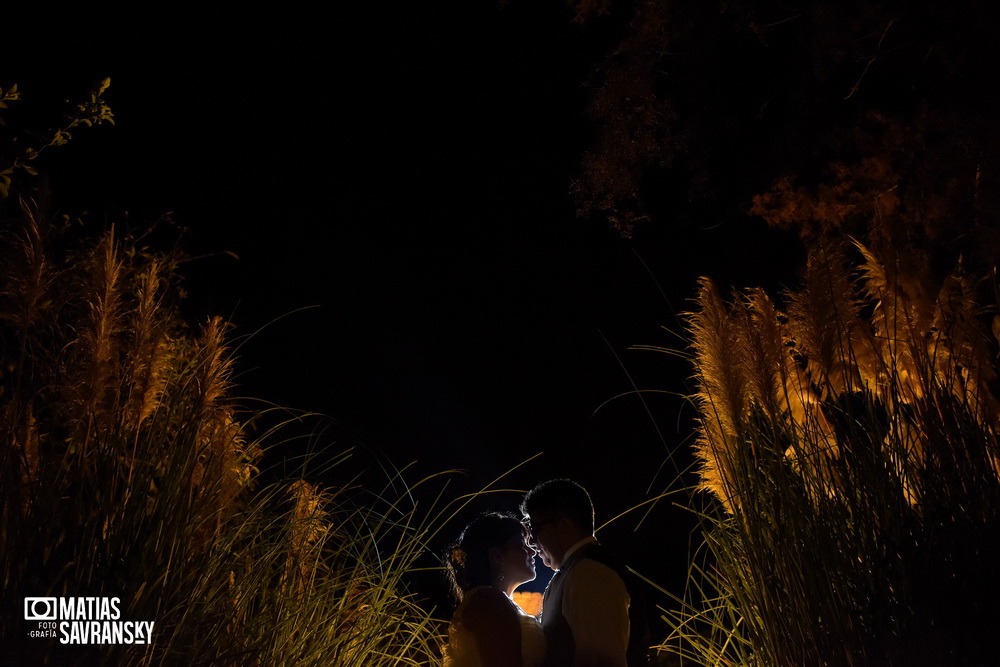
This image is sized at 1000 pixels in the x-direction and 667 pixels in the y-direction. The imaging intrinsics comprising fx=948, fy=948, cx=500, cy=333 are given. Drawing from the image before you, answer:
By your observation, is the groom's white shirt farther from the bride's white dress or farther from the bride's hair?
the bride's hair

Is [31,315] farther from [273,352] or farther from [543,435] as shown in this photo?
[543,435]

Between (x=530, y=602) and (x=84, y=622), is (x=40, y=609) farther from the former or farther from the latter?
(x=530, y=602)

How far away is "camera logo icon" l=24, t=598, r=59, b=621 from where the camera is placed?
231 centimetres

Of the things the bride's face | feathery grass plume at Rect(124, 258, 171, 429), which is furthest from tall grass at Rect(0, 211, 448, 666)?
the bride's face

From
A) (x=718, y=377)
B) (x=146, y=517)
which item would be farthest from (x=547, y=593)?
(x=146, y=517)

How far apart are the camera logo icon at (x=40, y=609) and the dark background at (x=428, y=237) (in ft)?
24.9

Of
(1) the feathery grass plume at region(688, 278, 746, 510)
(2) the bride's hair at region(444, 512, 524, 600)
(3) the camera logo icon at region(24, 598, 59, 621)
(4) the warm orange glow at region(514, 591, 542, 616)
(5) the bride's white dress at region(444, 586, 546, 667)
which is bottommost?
(5) the bride's white dress at region(444, 586, 546, 667)

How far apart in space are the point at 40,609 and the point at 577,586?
1475 mm

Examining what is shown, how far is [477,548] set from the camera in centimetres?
293

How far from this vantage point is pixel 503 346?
16.8 metres

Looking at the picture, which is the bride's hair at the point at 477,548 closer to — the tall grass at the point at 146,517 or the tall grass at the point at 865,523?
the tall grass at the point at 146,517

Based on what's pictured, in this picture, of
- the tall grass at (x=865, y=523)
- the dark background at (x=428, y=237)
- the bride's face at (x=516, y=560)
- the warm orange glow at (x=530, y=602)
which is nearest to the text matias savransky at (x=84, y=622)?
the bride's face at (x=516, y=560)

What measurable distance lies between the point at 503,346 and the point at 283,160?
533cm

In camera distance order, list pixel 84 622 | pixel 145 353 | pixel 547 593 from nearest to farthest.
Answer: pixel 84 622 < pixel 547 593 < pixel 145 353
